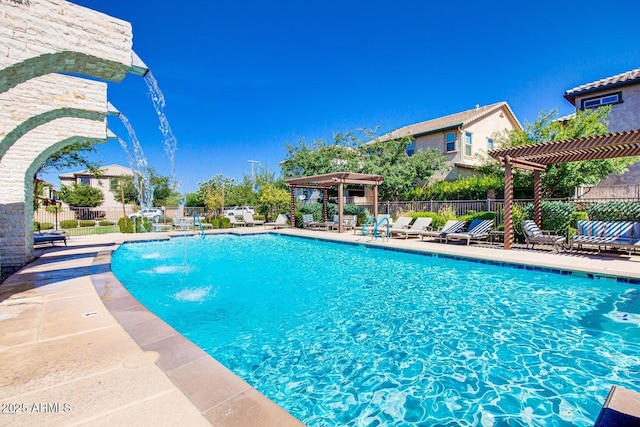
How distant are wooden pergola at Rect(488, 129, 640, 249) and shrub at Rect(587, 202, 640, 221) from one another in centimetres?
157

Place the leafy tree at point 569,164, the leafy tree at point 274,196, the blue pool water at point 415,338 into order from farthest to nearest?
the leafy tree at point 274,196 → the leafy tree at point 569,164 → the blue pool water at point 415,338

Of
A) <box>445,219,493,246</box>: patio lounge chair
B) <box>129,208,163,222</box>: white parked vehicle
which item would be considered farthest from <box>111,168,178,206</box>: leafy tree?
<box>445,219,493,246</box>: patio lounge chair

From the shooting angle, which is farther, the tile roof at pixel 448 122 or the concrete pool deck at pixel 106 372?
the tile roof at pixel 448 122

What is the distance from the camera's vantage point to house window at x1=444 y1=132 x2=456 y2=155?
2152 centimetres

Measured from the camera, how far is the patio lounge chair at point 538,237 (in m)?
10.0

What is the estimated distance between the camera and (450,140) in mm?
21781

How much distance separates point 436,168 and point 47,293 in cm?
2079

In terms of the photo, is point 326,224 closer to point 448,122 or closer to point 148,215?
point 448,122

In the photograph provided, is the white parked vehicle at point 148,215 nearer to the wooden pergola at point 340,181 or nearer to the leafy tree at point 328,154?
the wooden pergola at point 340,181

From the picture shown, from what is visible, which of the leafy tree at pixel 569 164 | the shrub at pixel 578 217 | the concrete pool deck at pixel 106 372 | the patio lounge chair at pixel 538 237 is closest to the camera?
the concrete pool deck at pixel 106 372

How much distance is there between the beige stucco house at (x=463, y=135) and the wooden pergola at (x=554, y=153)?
29.3 ft

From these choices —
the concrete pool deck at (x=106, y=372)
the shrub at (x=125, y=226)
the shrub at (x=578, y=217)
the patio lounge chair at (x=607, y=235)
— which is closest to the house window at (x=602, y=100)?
the shrub at (x=578, y=217)

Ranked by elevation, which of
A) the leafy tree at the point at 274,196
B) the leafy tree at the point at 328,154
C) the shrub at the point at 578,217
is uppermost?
the leafy tree at the point at 328,154

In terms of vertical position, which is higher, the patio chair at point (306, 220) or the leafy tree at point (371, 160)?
the leafy tree at point (371, 160)
